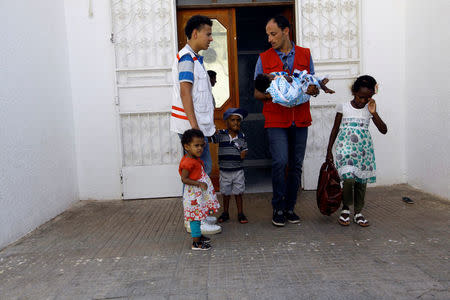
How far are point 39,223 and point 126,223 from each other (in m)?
0.89

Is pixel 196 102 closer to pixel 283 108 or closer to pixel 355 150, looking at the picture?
pixel 283 108

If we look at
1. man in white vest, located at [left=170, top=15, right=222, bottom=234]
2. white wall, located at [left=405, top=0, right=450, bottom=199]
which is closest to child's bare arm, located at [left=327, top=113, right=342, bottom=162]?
man in white vest, located at [left=170, top=15, right=222, bottom=234]

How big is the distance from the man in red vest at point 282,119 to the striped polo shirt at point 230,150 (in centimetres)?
35

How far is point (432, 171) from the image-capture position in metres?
4.63

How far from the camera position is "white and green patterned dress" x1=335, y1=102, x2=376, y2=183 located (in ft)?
11.8

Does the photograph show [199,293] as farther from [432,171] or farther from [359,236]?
[432,171]

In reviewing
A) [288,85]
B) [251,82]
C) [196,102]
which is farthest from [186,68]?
[251,82]

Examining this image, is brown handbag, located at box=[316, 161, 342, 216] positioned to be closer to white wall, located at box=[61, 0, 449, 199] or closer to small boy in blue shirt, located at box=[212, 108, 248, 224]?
small boy in blue shirt, located at box=[212, 108, 248, 224]

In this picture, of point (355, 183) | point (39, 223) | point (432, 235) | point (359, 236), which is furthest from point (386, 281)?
point (39, 223)

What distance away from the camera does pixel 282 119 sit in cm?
364

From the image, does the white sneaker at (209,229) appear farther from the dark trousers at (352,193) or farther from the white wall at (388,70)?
the white wall at (388,70)

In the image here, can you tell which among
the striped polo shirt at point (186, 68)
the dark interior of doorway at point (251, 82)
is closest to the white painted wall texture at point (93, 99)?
the striped polo shirt at point (186, 68)

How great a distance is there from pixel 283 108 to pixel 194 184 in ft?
3.80

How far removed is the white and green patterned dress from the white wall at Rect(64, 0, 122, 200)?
9.47 feet
